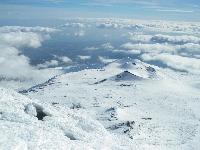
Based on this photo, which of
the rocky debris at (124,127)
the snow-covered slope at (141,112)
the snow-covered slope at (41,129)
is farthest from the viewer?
the rocky debris at (124,127)

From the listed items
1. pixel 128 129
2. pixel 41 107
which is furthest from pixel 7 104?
pixel 128 129

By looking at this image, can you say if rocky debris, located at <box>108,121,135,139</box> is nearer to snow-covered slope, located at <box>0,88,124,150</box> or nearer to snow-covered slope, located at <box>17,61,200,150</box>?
snow-covered slope, located at <box>17,61,200,150</box>

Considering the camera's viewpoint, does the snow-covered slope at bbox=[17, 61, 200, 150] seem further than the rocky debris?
No

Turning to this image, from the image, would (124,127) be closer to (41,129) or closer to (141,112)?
(141,112)

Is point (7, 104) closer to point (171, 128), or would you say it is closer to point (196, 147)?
point (196, 147)

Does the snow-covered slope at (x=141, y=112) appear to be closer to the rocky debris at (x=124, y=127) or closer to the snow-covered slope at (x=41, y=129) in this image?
the rocky debris at (x=124, y=127)

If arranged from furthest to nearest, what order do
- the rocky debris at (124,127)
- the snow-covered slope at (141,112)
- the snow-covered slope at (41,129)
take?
the rocky debris at (124,127) → the snow-covered slope at (141,112) → the snow-covered slope at (41,129)

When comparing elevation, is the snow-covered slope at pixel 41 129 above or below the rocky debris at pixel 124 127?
above

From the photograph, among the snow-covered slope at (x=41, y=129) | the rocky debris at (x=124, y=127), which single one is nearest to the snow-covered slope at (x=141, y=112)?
the rocky debris at (x=124, y=127)

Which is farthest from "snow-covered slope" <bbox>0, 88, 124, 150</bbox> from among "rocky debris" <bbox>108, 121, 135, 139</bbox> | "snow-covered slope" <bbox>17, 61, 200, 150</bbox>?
"rocky debris" <bbox>108, 121, 135, 139</bbox>

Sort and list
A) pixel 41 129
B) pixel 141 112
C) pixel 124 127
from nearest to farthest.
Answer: pixel 41 129 < pixel 124 127 < pixel 141 112

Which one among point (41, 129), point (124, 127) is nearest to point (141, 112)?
point (124, 127)
